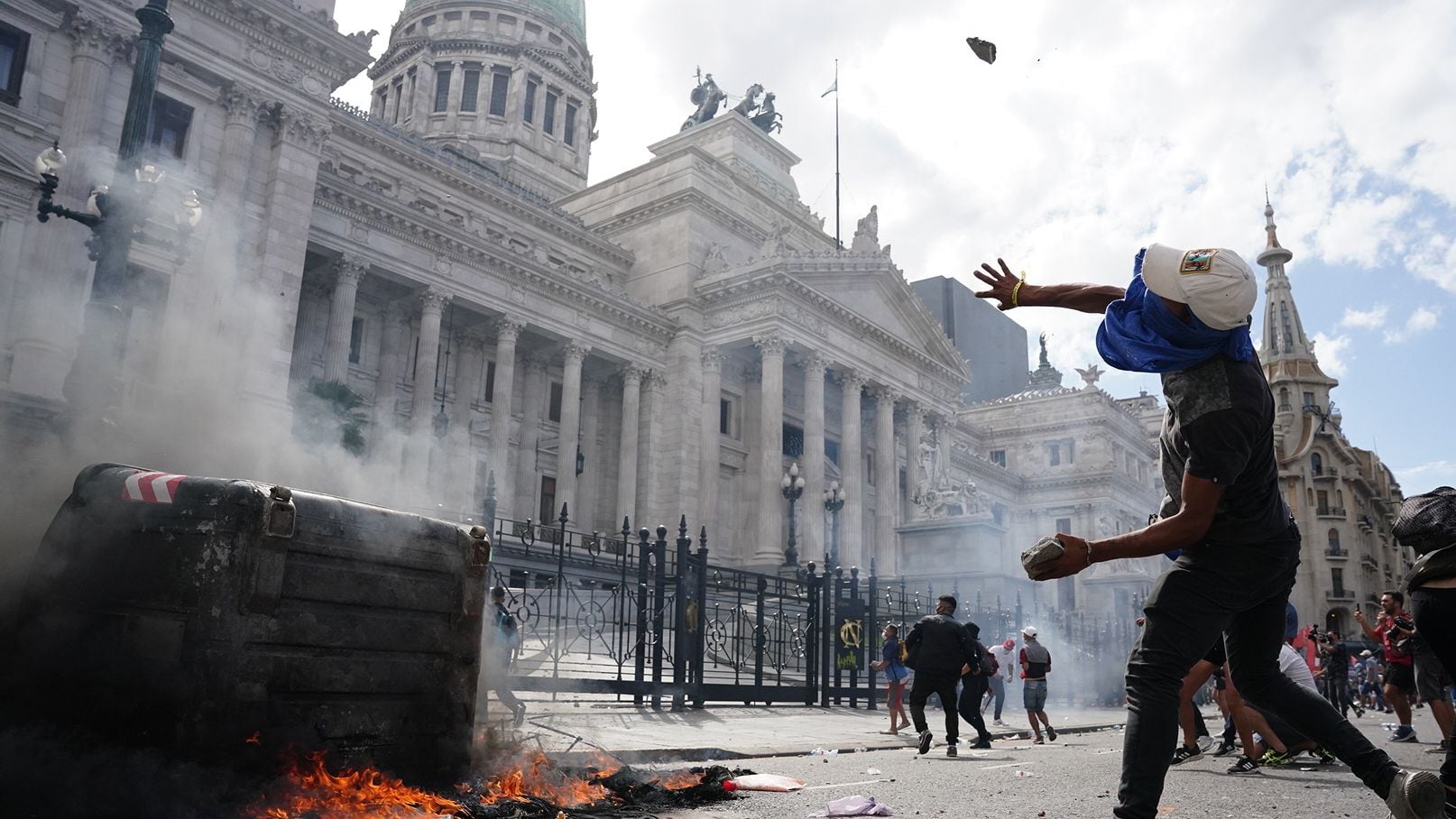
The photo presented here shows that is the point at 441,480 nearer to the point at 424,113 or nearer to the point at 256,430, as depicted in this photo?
the point at 256,430

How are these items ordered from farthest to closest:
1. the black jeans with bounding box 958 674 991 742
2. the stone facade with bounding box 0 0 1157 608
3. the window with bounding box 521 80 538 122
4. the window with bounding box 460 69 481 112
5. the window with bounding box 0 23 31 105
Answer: the window with bounding box 521 80 538 122
the window with bounding box 460 69 481 112
the stone facade with bounding box 0 0 1157 608
the window with bounding box 0 23 31 105
the black jeans with bounding box 958 674 991 742

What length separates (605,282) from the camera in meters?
37.2

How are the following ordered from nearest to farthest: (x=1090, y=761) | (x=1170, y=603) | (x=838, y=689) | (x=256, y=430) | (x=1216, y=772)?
(x=1170, y=603)
(x=1216, y=772)
(x=1090, y=761)
(x=256, y=430)
(x=838, y=689)

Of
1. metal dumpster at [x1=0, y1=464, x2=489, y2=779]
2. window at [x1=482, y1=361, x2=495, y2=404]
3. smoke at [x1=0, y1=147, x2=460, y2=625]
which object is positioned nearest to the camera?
metal dumpster at [x1=0, y1=464, x2=489, y2=779]

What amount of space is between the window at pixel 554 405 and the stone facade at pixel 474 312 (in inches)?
2.6

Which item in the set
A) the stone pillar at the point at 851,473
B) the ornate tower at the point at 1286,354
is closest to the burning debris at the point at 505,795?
the stone pillar at the point at 851,473

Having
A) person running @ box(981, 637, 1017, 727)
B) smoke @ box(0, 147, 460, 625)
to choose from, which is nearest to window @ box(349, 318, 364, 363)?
smoke @ box(0, 147, 460, 625)

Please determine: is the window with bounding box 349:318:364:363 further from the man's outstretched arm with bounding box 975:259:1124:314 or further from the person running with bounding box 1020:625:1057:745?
the man's outstretched arm with bounding box 975:259:1124:314

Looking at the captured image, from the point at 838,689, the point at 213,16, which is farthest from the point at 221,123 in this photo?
the point at 838,689

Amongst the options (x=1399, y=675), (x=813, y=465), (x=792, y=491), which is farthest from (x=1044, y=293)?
(x=813, y=465)

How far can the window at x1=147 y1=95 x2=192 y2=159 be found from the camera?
65.1 feet

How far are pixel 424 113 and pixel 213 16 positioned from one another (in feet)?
113

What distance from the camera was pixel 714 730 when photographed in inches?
425

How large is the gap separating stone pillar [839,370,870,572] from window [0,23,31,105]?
84.9 ft
